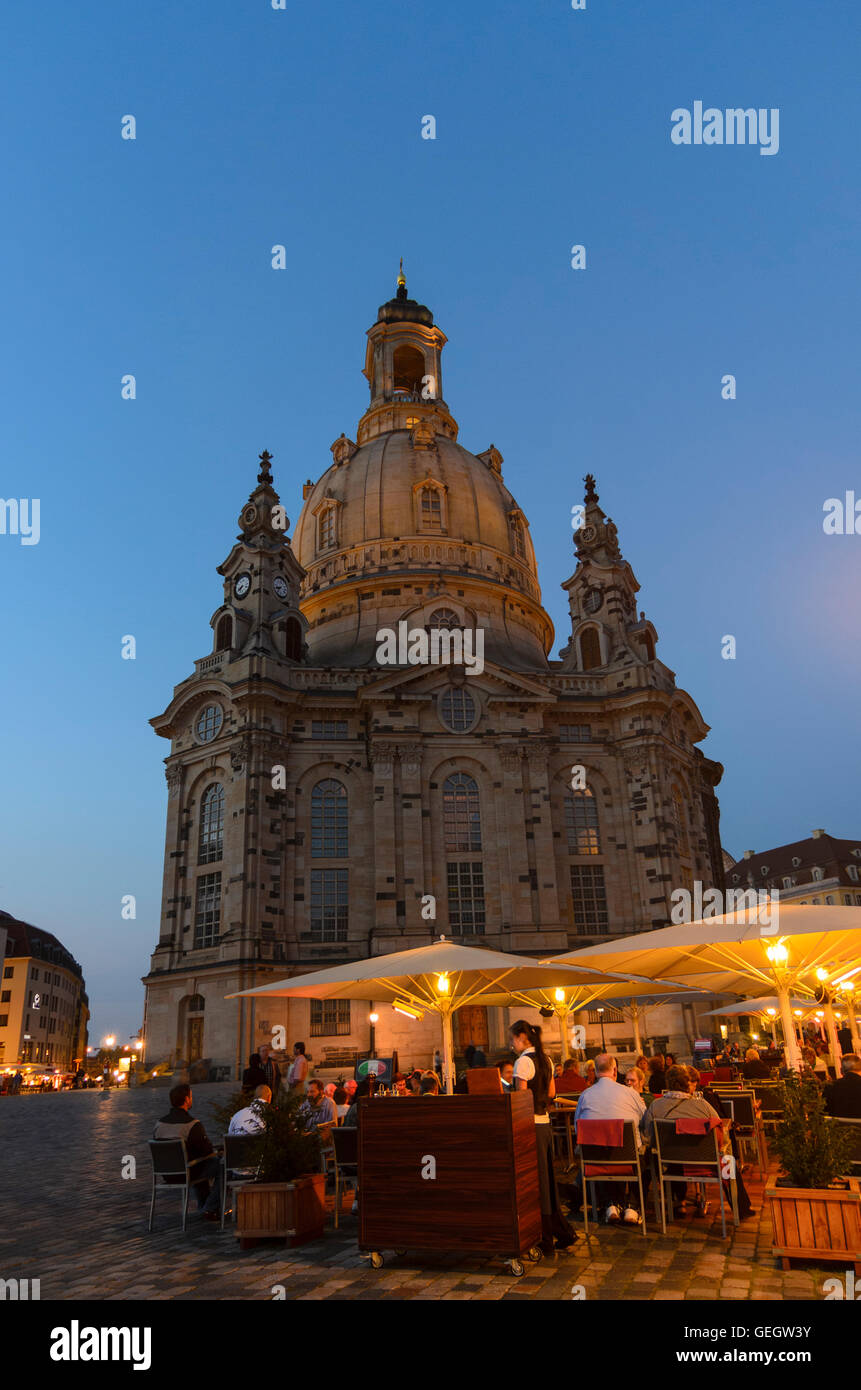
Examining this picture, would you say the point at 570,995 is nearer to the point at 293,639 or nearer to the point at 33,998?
the point at 293,639

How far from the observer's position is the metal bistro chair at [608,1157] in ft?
33.3

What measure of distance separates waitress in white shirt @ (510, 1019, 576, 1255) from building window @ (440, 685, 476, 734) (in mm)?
34580

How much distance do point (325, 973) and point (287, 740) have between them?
1198 inches

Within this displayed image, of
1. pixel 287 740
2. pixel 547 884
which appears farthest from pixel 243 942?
pixel 547 884

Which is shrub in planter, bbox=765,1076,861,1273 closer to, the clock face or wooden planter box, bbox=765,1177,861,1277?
wooden planter box, bbox=765,1177,861,1277

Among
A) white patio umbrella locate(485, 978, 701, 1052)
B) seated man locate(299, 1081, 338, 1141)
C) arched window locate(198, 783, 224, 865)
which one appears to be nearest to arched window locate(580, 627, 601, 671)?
arched window locate(198, 783, 224, 865)

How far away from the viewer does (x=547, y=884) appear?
42.8m

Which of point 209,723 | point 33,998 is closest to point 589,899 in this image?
point 209,723

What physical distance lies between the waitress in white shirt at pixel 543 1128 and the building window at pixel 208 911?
110ft

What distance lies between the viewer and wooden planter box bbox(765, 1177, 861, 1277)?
26.2ft

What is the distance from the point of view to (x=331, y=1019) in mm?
40125

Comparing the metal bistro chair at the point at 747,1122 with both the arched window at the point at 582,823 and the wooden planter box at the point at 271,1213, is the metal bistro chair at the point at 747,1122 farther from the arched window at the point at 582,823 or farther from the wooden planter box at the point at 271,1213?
the arched window at the point at 582,823

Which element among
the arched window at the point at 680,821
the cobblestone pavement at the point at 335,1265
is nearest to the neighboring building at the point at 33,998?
the arched window at the point at 680,821
